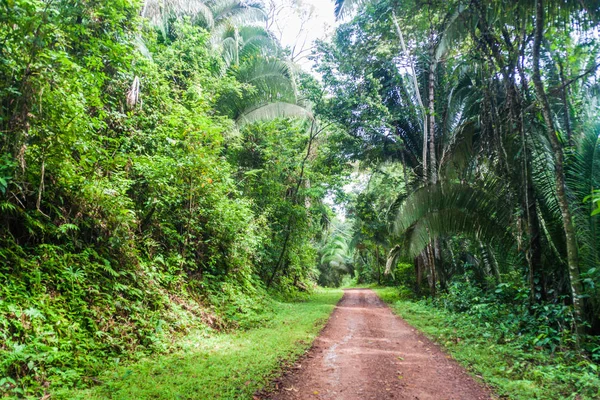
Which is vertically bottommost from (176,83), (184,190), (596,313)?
(596,313)

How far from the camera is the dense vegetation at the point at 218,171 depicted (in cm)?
443

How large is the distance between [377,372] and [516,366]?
6.70 feet

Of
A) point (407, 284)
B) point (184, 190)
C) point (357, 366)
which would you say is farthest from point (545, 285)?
point (407, 284)

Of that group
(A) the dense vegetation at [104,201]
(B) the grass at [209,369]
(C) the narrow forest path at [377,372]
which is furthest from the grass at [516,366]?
(A) the dense vegetation at [104,201]

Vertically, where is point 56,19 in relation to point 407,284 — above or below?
above

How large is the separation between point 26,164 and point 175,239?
3.69 meters

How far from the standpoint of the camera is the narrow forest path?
4.25 meters

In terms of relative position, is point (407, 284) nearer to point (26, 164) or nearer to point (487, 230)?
point (487, 230)

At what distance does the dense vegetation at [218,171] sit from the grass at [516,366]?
120 millimetres

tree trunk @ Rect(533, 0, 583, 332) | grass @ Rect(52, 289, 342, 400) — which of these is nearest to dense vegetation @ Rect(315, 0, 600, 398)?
tree trunk @ Rect(533, 0, 583, 332)

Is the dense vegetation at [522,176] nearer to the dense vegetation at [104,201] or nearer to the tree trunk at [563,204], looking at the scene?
the tree trunk at [563,204]

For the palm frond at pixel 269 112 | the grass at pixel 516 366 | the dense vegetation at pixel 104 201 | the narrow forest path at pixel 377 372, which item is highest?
the palm frond at pixel 269 112

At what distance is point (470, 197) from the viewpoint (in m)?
7.47

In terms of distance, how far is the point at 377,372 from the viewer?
505 cm
